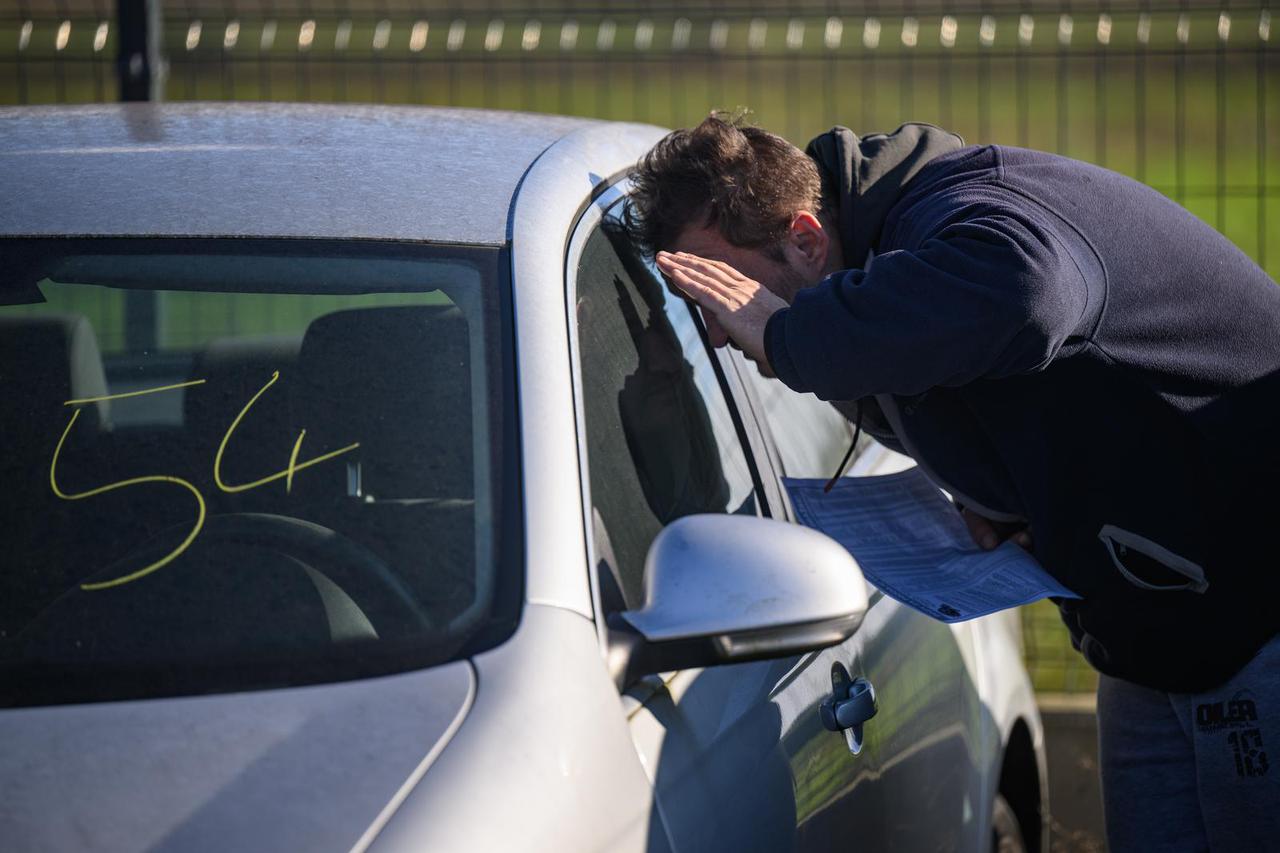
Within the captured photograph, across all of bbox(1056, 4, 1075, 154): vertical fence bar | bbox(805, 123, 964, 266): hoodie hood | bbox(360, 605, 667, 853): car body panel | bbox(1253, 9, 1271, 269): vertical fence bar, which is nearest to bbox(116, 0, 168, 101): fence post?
bbox(1056, 4, 1075, 154): vertical fence bar

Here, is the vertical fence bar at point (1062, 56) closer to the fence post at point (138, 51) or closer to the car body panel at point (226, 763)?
the fence post at point (138, 51)

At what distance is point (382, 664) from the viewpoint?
1565mm

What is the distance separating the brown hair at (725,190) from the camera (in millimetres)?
2223

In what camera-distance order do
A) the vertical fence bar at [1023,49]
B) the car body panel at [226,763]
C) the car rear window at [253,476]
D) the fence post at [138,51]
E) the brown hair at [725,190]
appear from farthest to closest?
the vertical fence bar at [1023,49] → the fence post at [138,51] → the brown hair at [725,190] → the car rear window at [253,476] → the car body panel at [226,763]

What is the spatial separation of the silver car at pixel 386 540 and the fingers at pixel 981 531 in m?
0.25

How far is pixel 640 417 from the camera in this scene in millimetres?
2068

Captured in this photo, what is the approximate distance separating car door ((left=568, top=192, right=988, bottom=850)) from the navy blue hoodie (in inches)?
9.5

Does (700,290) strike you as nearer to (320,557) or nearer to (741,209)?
(741,209)

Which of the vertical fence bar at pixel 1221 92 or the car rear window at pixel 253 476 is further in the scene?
the vertical fence bar at pixel 1221 92

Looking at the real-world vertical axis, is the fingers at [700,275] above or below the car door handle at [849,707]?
above

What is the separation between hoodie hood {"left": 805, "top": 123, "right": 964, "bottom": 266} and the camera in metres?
2.22

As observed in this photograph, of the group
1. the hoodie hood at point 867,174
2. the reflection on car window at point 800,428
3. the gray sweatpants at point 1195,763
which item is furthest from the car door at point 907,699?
the hoodie hood at point 867,174

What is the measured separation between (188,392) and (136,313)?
31 centimetres

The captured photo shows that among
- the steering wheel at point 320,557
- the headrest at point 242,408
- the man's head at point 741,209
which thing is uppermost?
the man's head at point 741,209
